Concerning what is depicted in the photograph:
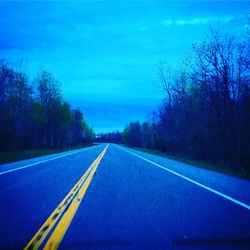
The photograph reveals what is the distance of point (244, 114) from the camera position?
3047 centimetres

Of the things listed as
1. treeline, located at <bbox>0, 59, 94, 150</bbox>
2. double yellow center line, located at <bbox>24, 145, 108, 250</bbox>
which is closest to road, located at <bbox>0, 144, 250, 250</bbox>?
double yellow center line, located at <bbox>24, 145, 108, 250</bbox>

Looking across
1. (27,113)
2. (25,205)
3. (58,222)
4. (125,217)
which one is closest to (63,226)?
(58,222)

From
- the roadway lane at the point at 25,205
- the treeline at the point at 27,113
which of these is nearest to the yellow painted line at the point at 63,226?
the roadway lane at the point at 25,205

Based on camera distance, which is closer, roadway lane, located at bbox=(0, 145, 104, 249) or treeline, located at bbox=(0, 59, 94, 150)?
roadway lane, located at bbox=(0, 145, 104, 249)

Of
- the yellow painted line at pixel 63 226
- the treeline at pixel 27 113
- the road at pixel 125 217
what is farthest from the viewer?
the treeline at pixel 27 113

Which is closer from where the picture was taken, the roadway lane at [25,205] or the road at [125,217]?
the road at [125,217]

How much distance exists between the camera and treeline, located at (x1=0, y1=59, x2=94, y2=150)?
181 feet

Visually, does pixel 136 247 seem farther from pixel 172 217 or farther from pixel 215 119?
pixel 215 119

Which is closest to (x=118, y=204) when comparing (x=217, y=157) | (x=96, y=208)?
(x=96, y=208)

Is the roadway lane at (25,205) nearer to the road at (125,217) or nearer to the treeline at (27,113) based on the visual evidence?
the road at (125,217)

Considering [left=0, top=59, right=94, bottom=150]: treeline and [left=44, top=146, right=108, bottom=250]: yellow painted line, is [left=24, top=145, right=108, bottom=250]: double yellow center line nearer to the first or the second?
[left=44, top=146, right=108, bottom=250]: yellow painted line

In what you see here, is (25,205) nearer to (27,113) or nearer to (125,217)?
(125,217)

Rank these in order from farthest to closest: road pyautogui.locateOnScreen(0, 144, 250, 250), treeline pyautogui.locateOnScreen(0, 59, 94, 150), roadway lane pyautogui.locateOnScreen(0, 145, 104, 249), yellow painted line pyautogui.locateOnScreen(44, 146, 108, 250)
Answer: treeline pyautogui.locateOnScreen(0, 59, 94, 150) → roadway lane pyautogui.locateOnScreen(0, 145, 104, 249) → road pyautogui.locateOnScreen(0, 144, 250, 250) → yellow painted line pyautogui.locateOnScreen(44, 146, 108, 250)

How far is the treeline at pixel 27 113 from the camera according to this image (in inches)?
2170
